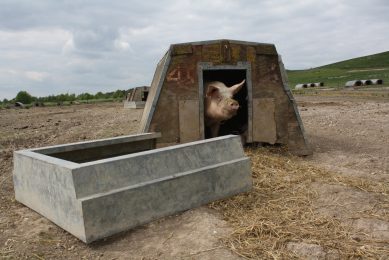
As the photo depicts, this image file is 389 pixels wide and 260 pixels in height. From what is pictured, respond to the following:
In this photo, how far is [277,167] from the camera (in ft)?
22.5

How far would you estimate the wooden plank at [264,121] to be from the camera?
803 centimetres

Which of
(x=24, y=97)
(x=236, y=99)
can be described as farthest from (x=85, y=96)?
(x=236, y=99)

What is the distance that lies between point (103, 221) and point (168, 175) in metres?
0.92

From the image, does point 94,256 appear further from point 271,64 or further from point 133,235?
point 271,64

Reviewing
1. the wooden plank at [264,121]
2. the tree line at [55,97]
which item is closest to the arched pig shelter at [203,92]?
the wooden plank at [264,121]

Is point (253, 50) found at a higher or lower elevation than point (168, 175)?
higher

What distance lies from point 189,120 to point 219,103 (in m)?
0.64

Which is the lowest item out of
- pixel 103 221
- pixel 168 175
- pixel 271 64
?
pixel 103 221

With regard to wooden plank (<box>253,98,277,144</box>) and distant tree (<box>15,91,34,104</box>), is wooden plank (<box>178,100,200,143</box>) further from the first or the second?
distant tree (<box>15,91,34,104</box>)

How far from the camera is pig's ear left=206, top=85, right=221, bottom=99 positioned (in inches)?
311

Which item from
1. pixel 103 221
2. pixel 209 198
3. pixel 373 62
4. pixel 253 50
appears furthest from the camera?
pixel 373 62

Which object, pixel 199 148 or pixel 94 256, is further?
pixel 199 148

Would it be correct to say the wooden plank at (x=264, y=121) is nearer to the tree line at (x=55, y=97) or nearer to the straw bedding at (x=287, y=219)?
→ the straw bedding at (x=287, y=219)

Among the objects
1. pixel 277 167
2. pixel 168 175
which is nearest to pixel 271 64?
pixel 277 167
